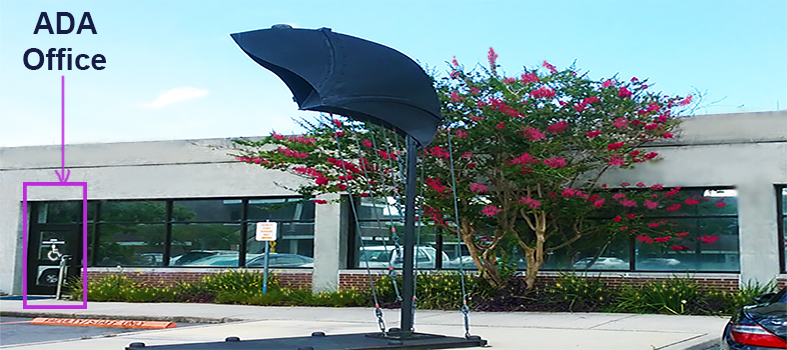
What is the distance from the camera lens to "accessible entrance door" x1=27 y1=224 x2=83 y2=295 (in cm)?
2269

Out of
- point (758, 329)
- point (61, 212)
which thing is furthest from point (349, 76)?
point (61, 212)

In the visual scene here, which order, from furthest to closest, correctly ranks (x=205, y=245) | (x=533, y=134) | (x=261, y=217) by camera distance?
(x=205, y=245), (x=261, y=217), (x=533, y=134)

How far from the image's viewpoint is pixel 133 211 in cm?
2228

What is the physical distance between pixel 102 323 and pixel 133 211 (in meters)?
7.16

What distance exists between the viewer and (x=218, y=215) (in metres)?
21.3

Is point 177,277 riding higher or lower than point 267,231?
lower

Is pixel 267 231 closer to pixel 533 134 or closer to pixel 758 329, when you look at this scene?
pixel 533 134

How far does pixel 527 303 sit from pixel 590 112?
3.90 m

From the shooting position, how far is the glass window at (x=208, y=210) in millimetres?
21109

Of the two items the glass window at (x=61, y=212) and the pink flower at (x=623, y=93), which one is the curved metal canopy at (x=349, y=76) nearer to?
the pink flower at (x=623, y=93)

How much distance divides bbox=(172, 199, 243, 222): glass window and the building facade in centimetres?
3

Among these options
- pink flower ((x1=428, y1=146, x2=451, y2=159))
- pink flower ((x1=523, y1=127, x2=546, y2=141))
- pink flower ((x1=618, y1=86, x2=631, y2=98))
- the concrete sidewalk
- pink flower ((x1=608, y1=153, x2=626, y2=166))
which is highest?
pink flower ((x1=618, y1=86, x2=631, y2=98))

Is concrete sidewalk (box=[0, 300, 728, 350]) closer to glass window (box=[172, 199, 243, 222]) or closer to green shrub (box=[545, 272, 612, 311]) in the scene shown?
green shrub (box=[545, 272, 612, 311])

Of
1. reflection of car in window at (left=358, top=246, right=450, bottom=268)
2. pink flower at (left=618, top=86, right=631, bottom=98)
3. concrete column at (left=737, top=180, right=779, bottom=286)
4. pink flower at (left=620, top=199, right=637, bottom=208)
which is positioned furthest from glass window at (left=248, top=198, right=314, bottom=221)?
concrete column at (left=737, top=180, right=779, bottom=286)
